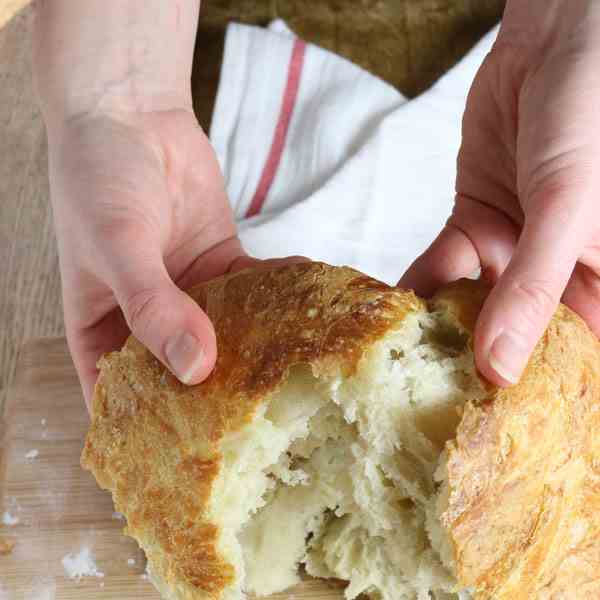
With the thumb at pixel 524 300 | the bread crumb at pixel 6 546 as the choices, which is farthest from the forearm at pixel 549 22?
the bread crumb at pixel 6 546

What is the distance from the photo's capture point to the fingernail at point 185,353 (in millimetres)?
1799

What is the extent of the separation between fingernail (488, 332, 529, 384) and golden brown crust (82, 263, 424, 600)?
21cm

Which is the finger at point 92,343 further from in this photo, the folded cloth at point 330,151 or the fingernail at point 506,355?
the fingernail at point 506,355

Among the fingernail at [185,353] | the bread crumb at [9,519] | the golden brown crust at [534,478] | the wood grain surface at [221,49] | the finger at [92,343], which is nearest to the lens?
the golden brown crust at [534,478]

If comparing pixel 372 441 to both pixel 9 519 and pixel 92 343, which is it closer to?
pixel 92 343

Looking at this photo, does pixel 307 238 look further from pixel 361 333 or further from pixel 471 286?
pixel 361 333

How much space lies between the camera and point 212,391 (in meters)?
1.83

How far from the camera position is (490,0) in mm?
3688

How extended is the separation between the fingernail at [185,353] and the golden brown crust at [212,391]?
0.06 m

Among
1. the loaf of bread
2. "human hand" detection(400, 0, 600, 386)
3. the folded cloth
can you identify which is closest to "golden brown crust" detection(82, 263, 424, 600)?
the loaf of bread

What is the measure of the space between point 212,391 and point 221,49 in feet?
6.88

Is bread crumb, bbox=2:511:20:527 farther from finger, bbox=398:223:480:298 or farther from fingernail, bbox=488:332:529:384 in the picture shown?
fingernail, bbox=488:332:529:384

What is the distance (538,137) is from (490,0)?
6.10 feet

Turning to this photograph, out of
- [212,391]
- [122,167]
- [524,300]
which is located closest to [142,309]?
[212,391]
